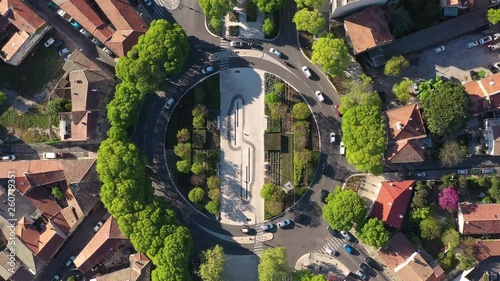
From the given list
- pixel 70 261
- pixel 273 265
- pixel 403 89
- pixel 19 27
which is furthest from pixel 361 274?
pixel 19 27

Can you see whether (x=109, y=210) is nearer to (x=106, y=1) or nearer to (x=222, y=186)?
(x=222, y=186)

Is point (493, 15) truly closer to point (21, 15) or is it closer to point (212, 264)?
point (212, 264)

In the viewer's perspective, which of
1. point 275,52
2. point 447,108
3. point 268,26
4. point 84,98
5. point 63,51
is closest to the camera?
point 447,108

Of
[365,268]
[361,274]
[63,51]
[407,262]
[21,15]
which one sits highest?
[21,15]

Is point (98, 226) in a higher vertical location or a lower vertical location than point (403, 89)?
lower

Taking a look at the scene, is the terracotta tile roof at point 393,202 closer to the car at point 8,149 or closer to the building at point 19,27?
the car at point 8,149

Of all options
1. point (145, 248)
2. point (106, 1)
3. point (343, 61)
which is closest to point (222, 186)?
point (145, 248)
